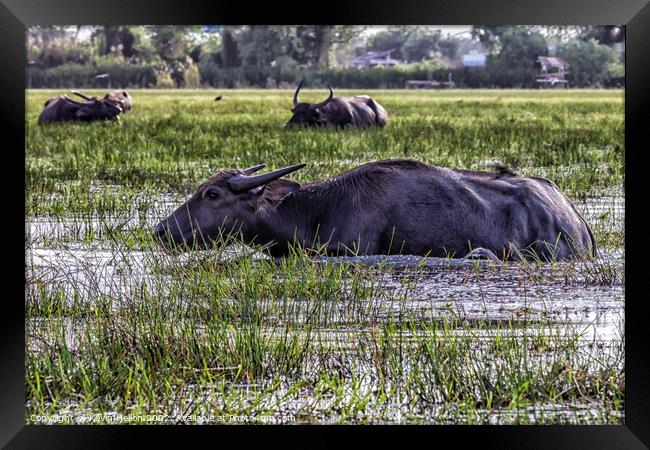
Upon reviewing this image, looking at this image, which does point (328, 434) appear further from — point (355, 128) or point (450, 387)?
point (355, 128)

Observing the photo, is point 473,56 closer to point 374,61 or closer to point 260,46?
point 374,61

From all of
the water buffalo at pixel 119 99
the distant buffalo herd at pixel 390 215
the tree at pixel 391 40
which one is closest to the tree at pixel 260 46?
the tree at pixel 391 40

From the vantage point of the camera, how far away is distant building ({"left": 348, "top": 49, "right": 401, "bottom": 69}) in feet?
116

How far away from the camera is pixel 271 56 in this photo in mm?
36781

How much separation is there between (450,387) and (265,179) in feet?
9.88

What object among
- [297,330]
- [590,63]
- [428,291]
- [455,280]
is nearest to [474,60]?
[590,63]

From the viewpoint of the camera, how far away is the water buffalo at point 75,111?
20.8 metres

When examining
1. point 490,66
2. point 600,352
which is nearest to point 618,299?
point 600,352

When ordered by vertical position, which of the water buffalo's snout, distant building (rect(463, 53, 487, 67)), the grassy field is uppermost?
distant building (rect(463, 53, 487, 67))

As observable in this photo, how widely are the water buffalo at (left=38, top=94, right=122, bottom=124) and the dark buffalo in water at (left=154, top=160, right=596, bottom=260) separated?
1415 cm

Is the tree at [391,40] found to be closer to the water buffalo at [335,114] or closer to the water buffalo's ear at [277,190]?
the water buffalo at [335,114]

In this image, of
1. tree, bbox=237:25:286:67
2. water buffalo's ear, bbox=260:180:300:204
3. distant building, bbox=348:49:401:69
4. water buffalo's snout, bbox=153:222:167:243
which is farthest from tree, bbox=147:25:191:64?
water buffalo's snout, bbox=153:222:167:243

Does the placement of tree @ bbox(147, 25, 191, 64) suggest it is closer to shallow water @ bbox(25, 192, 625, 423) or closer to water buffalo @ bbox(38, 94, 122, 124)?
water buffalo @ bbox(38, 94, 122, 124)

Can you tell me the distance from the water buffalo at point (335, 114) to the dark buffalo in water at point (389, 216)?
36.8 ft
